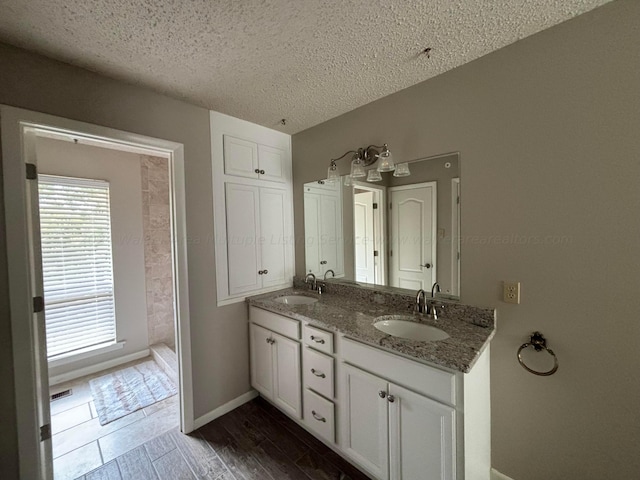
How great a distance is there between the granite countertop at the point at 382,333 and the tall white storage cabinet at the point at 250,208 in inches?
9.7

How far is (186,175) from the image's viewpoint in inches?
73.3

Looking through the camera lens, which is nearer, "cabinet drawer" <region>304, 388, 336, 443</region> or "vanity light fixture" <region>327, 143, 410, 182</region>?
"cabinet drawer" <region>304, 388, 336, 443</region>

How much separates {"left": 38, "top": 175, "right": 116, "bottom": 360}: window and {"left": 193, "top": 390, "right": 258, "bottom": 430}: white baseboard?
5.49 ft

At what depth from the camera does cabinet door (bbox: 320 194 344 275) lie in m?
2.25

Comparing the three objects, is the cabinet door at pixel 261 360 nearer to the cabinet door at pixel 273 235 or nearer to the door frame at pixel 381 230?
the cabinet door at pixel 273 235

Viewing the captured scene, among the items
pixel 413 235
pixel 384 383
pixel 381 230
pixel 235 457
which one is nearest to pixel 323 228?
pixel 381 230

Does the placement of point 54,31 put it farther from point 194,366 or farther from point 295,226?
point 194,366

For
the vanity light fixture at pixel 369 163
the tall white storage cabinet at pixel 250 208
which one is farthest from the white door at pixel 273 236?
the vanity light fixture at pixel 369 163

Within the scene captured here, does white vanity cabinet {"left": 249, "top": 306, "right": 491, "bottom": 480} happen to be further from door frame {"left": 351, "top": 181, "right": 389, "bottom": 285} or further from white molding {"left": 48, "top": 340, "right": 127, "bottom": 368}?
white molding {"left": 48, "top": 340, "right": 127, "bottom": 368}

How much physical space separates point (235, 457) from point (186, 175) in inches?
76.4

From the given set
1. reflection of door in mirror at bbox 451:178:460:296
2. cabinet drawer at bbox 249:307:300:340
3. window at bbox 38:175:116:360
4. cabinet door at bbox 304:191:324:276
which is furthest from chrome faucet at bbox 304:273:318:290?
window at bbox 38:175:116:360

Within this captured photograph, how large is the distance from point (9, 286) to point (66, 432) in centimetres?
137

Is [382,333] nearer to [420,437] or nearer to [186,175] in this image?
[420,437]

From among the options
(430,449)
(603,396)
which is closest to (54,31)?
(430,449)
